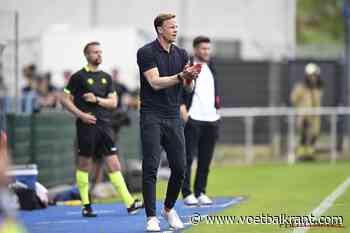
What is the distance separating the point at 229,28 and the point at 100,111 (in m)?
18.7

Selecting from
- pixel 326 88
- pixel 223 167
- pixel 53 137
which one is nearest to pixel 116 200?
pixel 53 137

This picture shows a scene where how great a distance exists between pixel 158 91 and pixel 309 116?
1555 cm

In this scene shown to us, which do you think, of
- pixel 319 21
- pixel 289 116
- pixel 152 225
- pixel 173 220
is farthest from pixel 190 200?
pixel 319 21

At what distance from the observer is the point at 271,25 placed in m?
32.1

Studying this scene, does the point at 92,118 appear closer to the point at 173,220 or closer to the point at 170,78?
the point at 173,220

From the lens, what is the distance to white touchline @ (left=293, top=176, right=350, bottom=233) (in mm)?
11539

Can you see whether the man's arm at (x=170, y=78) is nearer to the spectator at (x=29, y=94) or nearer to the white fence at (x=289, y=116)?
the spectator at (x=29, y=94)

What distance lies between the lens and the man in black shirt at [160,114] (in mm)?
11609

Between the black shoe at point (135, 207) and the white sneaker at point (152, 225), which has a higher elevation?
the white sneaker at point (152, 225)

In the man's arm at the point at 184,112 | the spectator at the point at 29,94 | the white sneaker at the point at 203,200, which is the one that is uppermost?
the man's arm at the point at 184,112

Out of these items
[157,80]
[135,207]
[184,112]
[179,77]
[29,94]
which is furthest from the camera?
[29,94]

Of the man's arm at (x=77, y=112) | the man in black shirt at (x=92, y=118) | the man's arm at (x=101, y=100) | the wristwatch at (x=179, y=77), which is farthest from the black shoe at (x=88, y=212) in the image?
the wristwatch at (x=179, y=77)

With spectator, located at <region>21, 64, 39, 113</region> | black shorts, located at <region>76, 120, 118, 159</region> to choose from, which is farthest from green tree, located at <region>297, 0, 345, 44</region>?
black shorts, located at <region>76, 120, 118, 159</region>

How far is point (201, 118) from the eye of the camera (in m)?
14.8
